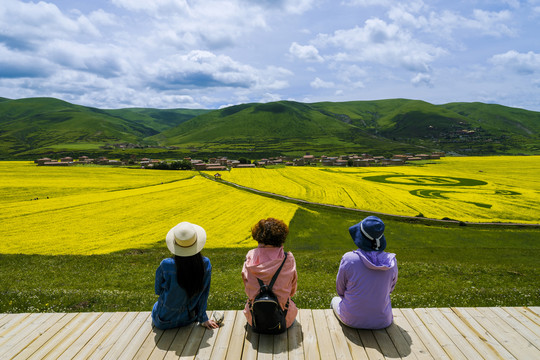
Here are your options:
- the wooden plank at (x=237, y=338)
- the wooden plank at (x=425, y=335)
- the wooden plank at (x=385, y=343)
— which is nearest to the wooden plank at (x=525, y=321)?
the wooden plank at (x=425, y=335)

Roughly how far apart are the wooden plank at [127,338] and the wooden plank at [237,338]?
6.65 feet

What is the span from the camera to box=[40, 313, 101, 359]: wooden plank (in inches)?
227

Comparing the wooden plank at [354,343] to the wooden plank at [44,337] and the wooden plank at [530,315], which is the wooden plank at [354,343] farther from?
the wooden plank at [44,337]

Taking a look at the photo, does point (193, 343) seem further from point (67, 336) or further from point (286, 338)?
point (67, 336)

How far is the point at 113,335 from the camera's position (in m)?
6.38

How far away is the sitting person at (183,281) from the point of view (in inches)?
229

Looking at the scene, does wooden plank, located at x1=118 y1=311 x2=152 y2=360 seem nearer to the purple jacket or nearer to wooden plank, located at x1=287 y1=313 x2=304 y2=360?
wooden plank, located at x1=287 y1=313 x2=304 y2=360

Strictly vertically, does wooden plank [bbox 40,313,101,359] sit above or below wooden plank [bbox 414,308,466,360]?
above

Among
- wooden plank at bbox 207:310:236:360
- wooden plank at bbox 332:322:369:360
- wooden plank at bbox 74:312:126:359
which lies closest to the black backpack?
wooden plank at bbox 207:310:236:360

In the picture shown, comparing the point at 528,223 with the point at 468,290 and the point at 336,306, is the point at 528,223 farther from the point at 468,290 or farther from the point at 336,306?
the point at 336,306

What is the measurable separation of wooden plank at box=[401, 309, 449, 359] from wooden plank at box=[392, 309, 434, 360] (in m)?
0.08

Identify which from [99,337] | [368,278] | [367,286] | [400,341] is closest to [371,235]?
[368,278]

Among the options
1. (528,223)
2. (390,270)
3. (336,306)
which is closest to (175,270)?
(336,306)

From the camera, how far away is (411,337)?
6273mm
